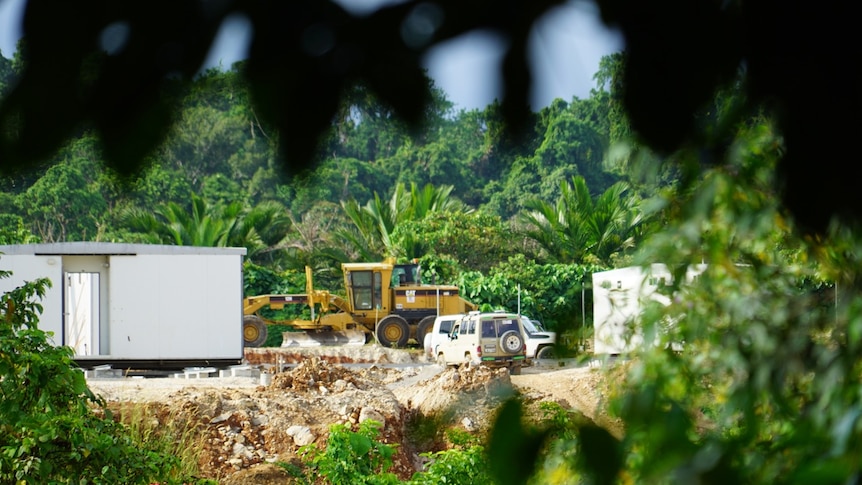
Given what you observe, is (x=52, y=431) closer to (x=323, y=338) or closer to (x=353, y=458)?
(x=353, y=458)

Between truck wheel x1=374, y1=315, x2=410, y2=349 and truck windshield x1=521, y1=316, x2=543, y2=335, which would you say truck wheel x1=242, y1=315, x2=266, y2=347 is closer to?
truck wheel x1=374, y1=315, x2=410, y2=349

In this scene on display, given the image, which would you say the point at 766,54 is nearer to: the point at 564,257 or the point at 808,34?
the point at 808,34

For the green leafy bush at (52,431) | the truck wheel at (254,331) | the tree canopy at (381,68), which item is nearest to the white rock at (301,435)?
the green leafy bush at (52,431)

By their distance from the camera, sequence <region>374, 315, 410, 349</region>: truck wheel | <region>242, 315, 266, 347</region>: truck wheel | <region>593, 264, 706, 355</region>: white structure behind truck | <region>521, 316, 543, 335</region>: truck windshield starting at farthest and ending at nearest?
<region>242, 315, 266, 347</region>: truck wheel → <region>374, 315, 410, 349</region>: truck wheel → <region>521, 316, 543, 335</region>: truck windshield → <region>593, 264, 706, 355</region>: white structure behind truck

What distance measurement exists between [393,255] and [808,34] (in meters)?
24.6

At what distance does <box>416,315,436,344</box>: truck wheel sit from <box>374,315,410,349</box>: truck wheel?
0.81 feet

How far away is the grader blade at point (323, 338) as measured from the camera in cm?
2222

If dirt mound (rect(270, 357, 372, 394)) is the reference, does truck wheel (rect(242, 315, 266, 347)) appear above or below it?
above

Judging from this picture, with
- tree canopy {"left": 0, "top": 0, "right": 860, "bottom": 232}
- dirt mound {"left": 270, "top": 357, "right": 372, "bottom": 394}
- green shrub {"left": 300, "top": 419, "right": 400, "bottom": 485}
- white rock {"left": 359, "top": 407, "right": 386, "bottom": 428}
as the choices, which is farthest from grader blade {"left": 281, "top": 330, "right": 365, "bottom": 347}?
tree canopy {"left": 0, "top": 0, "right": 860, "bottom": 232}

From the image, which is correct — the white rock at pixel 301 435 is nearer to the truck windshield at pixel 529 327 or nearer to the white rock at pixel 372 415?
the white rock at pixel 372 415

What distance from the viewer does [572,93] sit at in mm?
830

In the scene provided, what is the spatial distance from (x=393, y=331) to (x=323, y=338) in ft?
6.87

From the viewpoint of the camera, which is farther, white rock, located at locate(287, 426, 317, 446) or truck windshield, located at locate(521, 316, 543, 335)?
truck windshield, located at locate(521, 316, 543, 335)

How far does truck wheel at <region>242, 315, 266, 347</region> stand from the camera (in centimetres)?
2164
